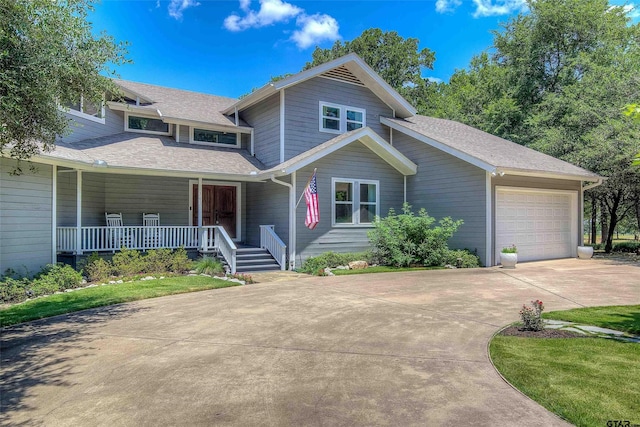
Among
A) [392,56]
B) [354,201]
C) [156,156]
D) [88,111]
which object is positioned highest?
[392,56]

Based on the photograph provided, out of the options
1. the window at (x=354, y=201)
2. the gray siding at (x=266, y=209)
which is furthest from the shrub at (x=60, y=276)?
the window at (x=354, y=201)

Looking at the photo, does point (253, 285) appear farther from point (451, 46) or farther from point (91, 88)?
point (451, 46)

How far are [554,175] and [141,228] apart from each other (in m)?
14.1

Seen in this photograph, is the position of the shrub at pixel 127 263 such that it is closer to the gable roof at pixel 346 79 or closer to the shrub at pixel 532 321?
the gable roof at pixel 346 79

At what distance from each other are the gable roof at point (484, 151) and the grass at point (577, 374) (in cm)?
813

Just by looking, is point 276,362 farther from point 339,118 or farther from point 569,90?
point 569,90

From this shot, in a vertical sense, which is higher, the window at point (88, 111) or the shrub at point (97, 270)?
the window at point (88, 111)

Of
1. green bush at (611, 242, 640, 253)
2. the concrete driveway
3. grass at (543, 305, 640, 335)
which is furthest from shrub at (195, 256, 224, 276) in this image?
green bush at (611, 242, 640, 253)

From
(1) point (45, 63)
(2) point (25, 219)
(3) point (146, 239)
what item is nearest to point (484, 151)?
(3) point (146, 239)

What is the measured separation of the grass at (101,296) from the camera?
7.04 m

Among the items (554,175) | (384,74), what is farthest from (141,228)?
(384,74)

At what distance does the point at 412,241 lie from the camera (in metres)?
13.3

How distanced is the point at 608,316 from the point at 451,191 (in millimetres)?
7981

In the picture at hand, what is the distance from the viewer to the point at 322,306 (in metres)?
7.59
